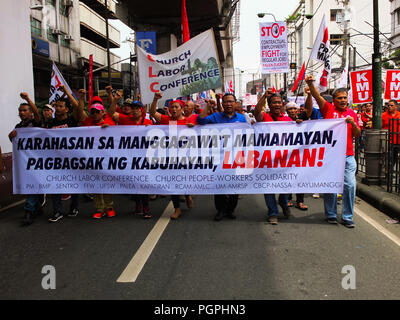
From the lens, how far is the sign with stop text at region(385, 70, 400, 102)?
33.0ft

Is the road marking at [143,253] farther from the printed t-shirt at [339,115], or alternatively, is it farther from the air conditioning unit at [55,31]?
the air conditioning unit at [55,31]

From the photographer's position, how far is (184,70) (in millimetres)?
7129

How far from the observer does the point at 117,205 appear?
6.93 meters

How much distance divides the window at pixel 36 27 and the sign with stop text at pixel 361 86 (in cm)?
1876

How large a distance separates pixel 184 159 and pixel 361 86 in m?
7.39

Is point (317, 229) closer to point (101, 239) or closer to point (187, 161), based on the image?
point (187, 161)

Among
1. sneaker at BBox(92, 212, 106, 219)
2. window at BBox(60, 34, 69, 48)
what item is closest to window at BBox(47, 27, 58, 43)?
window at BBox(60, 34, 69, 48)

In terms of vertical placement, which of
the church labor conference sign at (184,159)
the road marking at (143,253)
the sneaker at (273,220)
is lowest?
the road marking at (143,253)

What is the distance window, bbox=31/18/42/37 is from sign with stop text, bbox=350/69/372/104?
61.5 ft

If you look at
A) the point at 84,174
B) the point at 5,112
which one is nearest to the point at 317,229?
the point at 84,174

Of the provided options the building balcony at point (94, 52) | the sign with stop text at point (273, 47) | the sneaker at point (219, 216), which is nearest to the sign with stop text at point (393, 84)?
the sign with stop text at point (273, 47)

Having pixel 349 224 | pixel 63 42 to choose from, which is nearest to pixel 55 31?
pixel 63 42

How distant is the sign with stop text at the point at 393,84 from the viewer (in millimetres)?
10047

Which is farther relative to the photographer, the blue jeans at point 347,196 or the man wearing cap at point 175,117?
the man wearing cap at point 175,117
